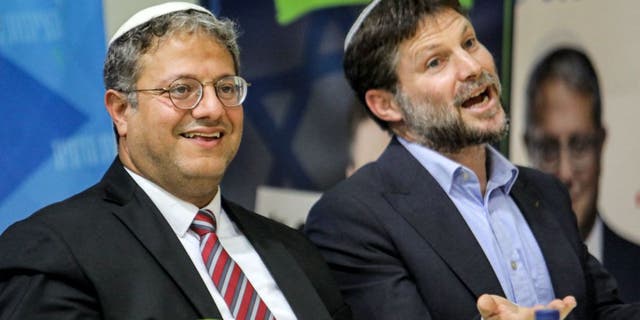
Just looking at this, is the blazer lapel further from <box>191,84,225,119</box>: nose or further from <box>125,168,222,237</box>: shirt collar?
<box>191,84,225,119</box>: nose

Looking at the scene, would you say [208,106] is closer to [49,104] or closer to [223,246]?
[223,246]

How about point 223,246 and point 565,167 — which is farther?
point 565,167

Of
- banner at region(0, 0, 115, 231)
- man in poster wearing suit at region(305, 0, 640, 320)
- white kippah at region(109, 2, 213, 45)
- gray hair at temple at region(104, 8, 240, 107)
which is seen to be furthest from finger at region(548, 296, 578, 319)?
banner at region(0, 0, 115, 231)

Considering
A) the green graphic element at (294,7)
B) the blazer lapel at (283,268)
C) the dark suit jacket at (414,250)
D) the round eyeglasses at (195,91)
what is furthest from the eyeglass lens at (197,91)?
the green graphic element at (294,7)

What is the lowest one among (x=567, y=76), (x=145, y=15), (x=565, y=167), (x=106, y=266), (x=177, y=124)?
(x=565, y=167)

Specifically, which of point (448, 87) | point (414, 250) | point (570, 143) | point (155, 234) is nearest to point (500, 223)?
point (414, 250)

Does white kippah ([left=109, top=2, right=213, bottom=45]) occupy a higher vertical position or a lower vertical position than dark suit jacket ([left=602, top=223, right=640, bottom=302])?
higher

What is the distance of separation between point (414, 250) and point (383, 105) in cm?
53

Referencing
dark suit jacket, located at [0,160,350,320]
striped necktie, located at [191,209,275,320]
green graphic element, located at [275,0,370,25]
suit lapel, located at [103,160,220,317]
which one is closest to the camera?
dark suit jacket, located at [0,160,350,320]

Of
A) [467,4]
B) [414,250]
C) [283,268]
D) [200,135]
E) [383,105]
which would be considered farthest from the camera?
[467,4]

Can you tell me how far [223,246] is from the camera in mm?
2363

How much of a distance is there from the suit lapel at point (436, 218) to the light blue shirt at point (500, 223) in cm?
4

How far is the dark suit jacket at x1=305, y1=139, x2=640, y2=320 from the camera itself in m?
2.52

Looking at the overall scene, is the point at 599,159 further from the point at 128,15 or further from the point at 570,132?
the point at 128,15
